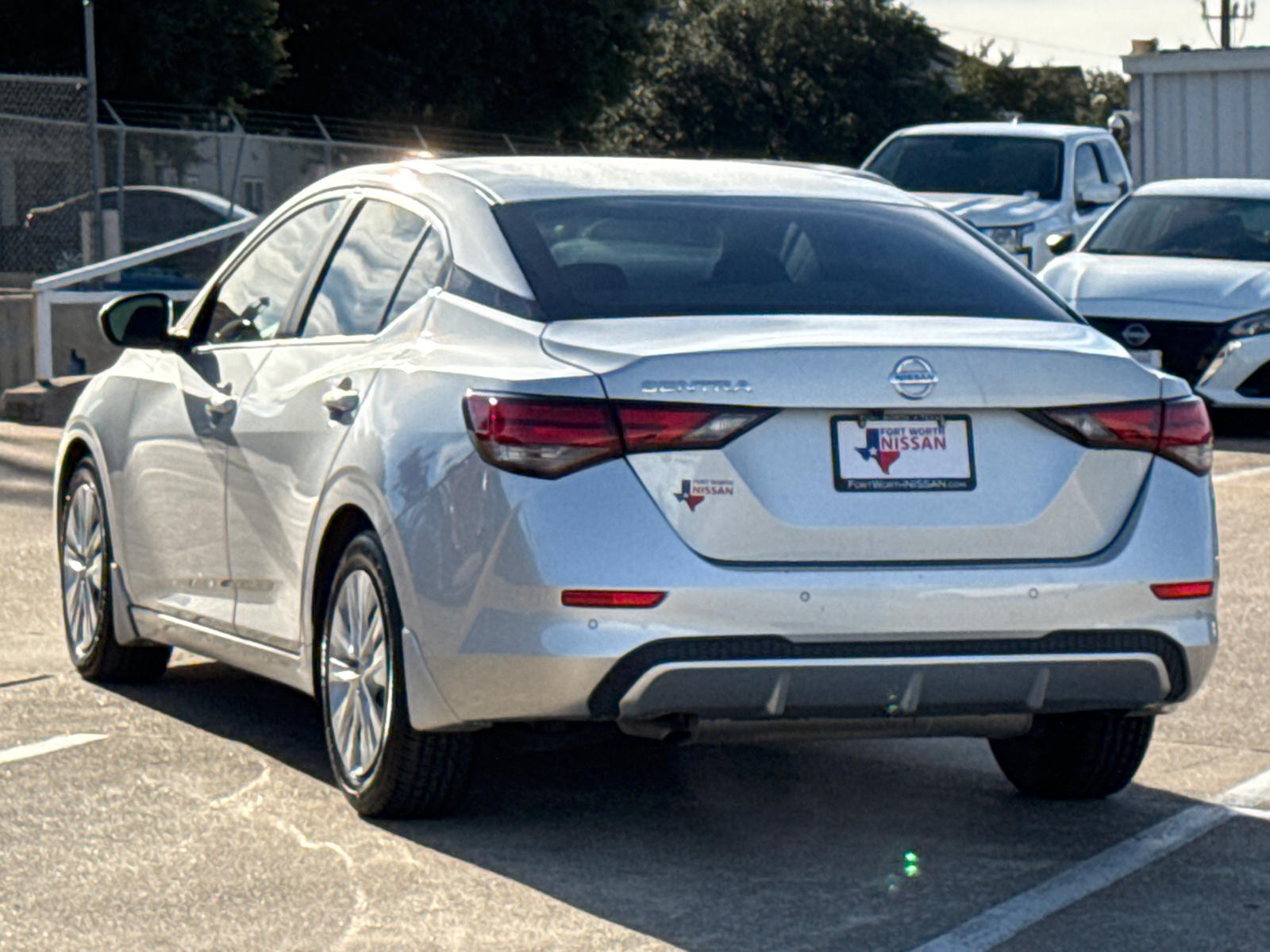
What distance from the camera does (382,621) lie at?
17.7ft

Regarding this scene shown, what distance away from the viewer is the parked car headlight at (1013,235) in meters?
18.9

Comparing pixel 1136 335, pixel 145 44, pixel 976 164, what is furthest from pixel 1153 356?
pixel 145 44

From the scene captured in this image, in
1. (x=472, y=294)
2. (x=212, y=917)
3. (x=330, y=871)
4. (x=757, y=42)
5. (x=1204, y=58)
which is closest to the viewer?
(x=212, y=917)

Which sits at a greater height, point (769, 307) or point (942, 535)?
point (769, 307)

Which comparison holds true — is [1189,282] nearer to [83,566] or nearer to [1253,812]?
[83,566]

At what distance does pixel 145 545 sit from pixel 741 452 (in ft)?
8.40

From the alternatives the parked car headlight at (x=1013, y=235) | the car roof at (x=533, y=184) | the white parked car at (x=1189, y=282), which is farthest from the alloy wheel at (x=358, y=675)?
the parked car headlight at (x=1013, y=235)

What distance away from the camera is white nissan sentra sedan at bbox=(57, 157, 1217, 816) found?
4887 millimetres

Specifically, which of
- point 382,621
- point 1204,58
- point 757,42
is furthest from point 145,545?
point 757,42

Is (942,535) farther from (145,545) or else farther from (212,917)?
(145,545)

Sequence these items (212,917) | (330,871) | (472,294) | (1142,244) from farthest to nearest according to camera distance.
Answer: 1. (1142,244)
2. (472,294)
3. (330,871)
4. (212,917)

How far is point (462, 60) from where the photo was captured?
149ft

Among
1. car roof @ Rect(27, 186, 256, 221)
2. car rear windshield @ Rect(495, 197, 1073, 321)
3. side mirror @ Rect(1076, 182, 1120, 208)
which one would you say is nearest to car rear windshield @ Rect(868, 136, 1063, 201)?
side mirror @ Rect(1076, 182, 1120, 208)

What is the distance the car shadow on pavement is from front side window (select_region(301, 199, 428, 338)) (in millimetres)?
1115
